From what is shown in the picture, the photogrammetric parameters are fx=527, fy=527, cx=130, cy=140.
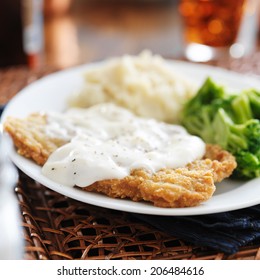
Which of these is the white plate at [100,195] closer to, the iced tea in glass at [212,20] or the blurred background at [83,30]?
the iced tea in glass at [212,20]

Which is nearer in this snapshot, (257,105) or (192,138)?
(192,138)

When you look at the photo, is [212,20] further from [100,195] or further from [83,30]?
[100,195]

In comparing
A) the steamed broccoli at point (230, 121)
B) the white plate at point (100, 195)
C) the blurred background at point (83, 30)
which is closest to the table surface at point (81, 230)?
the white plate at point (100, 195)

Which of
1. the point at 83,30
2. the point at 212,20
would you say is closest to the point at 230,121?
the point at 212,20

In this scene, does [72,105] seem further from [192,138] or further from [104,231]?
[104,231]
